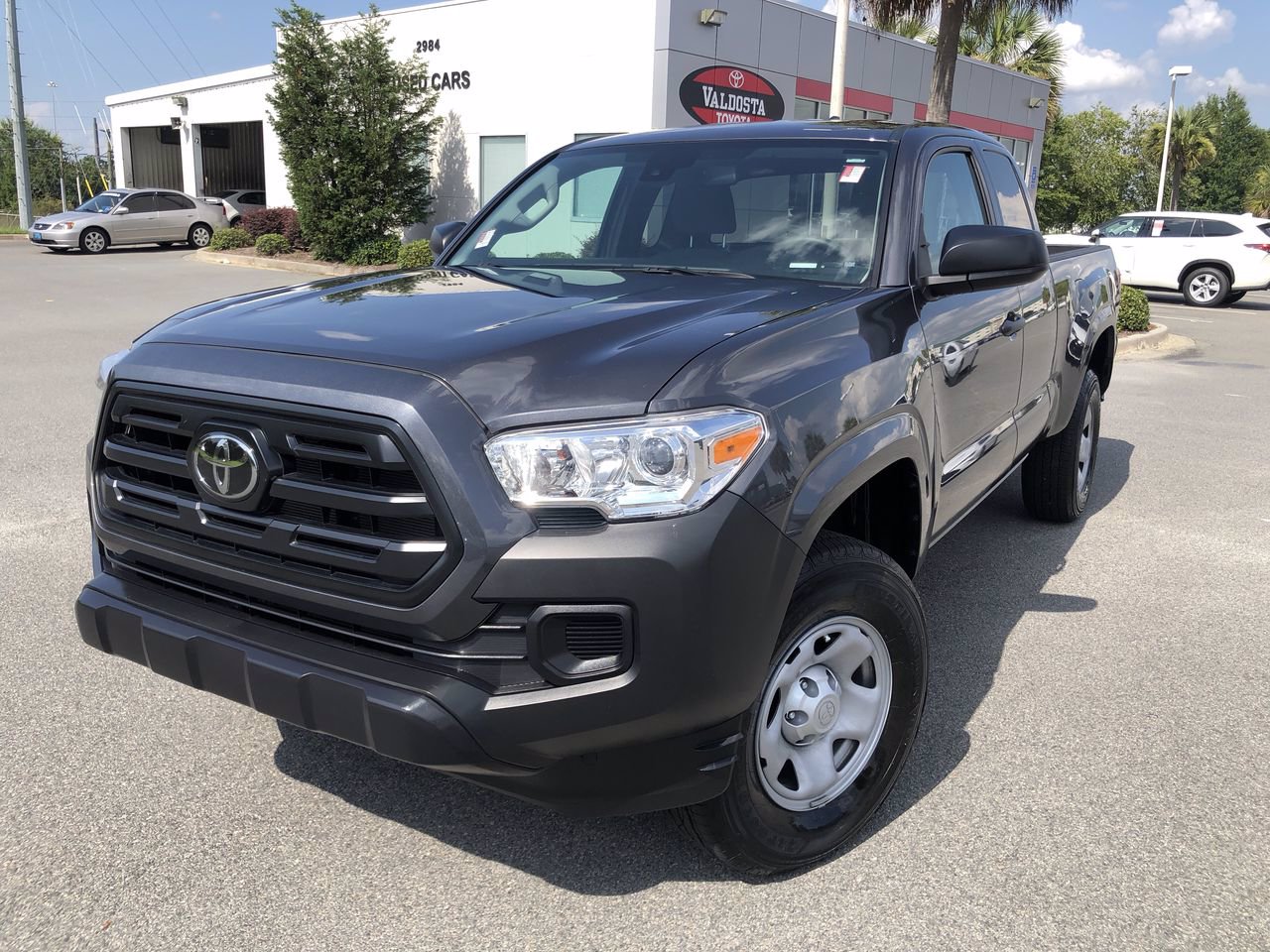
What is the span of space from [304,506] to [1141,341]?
1335 cm

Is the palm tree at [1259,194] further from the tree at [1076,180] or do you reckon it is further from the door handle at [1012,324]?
the door handle at [1012,324]

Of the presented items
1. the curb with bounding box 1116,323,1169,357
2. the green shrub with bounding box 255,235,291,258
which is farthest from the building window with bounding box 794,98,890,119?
the green shrub with bounding box 255,235,291,258

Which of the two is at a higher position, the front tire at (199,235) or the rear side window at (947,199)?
the rear side window at (947,199)

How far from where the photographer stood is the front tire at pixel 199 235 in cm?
2731

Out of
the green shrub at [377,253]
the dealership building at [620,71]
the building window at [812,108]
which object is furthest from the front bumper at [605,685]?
the building window at [812,108]

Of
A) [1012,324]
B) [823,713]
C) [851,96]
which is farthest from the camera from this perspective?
[851,96]

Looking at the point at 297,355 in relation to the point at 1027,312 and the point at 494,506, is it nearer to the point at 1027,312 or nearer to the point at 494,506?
the point at 494,506

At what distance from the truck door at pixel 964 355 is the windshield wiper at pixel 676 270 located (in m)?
0.58

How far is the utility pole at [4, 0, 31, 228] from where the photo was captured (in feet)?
113

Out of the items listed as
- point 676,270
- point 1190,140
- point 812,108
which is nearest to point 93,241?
point 812,108

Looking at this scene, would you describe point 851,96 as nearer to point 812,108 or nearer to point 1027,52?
point 812,108

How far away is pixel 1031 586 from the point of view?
4.83 meters

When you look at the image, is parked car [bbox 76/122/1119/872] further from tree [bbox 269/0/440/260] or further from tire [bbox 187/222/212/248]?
tire [bbox 187/222/212/248]

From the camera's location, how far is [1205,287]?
20219 mm
